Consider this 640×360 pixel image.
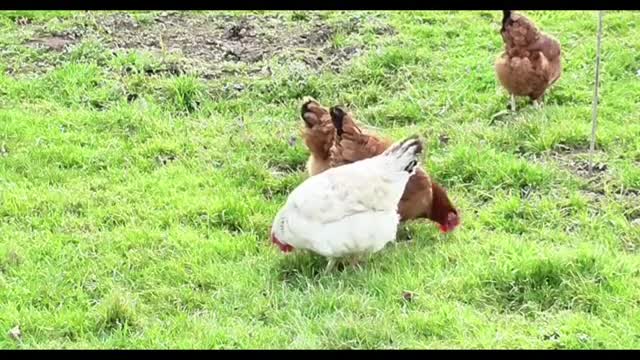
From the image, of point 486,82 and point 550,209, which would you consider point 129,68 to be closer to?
point 486,82

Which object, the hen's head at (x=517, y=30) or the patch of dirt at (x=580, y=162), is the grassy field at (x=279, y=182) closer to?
the patch of dirt at (x=580, y=162)

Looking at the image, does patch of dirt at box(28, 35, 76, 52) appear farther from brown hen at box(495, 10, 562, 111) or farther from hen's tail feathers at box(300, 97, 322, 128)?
brown hen at box(495, 10, 562, 111)

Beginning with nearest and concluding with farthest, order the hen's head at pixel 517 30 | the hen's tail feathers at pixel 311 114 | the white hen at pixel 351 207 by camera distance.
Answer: the white hen at pixel 351 207 < the hen's tail feathers at pixel 311 114 < the hen's head at pixel 517 30

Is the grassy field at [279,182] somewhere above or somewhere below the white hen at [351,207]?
below

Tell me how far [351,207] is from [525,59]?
88.7 inches

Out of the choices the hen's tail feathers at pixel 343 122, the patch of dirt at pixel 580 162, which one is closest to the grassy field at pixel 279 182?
the patch of dirt at pixel 580 162

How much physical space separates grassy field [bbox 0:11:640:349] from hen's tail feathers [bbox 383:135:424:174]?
1.45 ft

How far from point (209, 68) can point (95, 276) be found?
3.11 meters

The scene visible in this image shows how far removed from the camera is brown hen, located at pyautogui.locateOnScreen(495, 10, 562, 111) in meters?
5.50

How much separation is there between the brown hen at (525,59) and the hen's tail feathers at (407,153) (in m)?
1.92

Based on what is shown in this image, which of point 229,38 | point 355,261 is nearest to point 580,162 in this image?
point 355,261

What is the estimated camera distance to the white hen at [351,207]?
374cm

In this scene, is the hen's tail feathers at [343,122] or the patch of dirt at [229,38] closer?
the hen's tail feathers at [343,122]

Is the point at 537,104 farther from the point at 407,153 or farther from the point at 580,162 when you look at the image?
the point at 407,153
